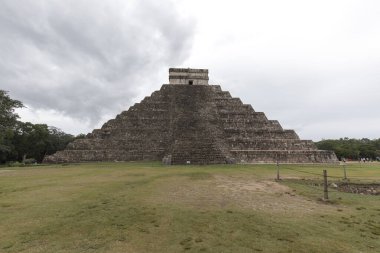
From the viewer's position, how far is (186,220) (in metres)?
6.68

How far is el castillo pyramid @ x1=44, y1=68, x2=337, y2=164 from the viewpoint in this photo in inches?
950

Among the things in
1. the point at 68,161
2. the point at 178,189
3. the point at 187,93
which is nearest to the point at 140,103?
the point at 187,93

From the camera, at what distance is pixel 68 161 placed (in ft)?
85.7

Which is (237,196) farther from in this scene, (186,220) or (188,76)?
(188,76)

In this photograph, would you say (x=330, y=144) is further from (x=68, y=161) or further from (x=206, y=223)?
(x=206, y=223)

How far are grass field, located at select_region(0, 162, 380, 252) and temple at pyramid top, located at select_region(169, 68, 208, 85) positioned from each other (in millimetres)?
23951

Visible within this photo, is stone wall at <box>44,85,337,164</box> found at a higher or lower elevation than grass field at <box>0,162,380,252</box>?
higher

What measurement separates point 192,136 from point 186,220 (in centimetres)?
1833

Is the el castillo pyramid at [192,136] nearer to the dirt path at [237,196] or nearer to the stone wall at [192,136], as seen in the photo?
the stone wall at [192,136]

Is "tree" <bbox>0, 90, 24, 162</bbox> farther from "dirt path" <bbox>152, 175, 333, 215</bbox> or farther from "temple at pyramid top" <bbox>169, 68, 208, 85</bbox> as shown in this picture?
"dirt path" <bbox>152, 175, 333, 215</bbox>

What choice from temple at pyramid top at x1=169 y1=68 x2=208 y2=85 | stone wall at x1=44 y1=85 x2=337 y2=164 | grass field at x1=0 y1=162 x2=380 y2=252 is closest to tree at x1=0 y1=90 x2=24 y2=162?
stone wall at x1=44 y1=85 x2=337 y2=164

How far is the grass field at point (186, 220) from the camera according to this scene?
5.34 metres

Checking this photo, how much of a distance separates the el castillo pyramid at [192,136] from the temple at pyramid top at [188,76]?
7.37 feet

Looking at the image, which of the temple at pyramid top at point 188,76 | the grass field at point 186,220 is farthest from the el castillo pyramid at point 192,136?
the grass field at point 186,220
